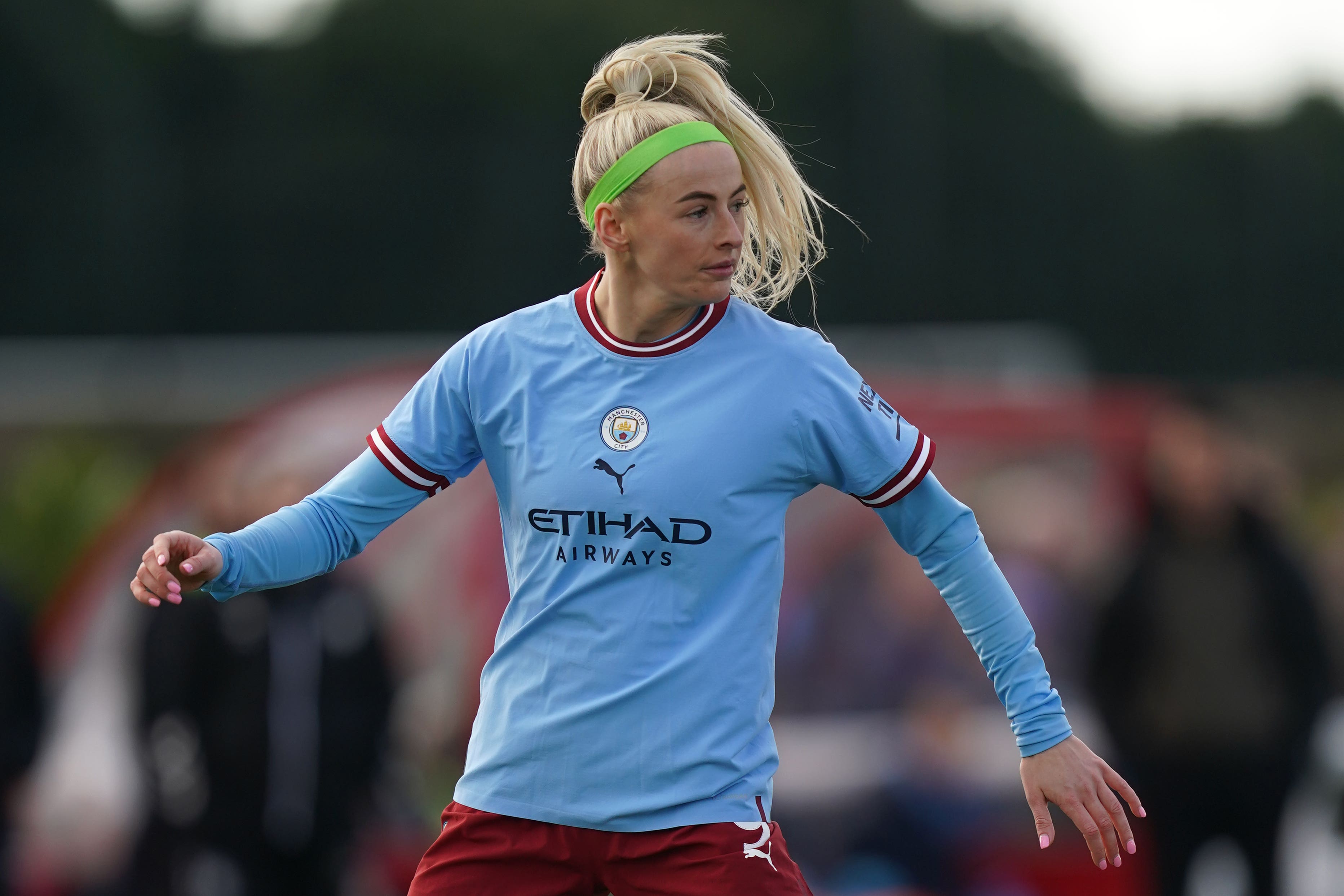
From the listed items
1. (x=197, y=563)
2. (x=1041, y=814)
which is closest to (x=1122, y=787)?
(x=1041, y=814)

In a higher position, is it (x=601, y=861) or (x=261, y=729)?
(x=261, y=729)

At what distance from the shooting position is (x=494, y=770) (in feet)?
10.3

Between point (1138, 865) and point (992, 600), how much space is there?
4.13 m

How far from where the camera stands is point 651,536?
3055 mm

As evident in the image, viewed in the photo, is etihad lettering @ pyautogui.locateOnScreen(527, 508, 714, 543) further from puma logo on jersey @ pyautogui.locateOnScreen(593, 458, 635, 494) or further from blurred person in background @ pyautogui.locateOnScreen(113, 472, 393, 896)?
blurred person in background @ pyautogui.locateOnScreen(113, 472, 393, 896)

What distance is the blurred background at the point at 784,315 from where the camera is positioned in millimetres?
6609

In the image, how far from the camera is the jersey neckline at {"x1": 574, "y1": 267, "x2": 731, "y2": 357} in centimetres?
319

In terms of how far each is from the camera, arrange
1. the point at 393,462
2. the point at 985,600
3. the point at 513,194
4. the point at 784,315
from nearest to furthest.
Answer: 1. the point at 985,600
2. the point at 393,462
3. the point at 784,315
4. the point at 513,194

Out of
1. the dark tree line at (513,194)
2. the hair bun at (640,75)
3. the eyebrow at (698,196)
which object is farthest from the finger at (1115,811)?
the dark tree line at (513,194)

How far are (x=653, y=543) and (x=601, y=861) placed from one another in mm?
578

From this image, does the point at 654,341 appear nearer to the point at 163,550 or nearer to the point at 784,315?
the point at 163,550

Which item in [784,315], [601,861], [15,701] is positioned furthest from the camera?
[784,315]

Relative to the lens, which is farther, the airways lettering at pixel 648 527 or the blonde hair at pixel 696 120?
the blonde hair at pixel 696 120

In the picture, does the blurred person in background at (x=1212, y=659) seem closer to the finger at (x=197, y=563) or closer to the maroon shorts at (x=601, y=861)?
the maroon shorts at (x=601, y=861)
